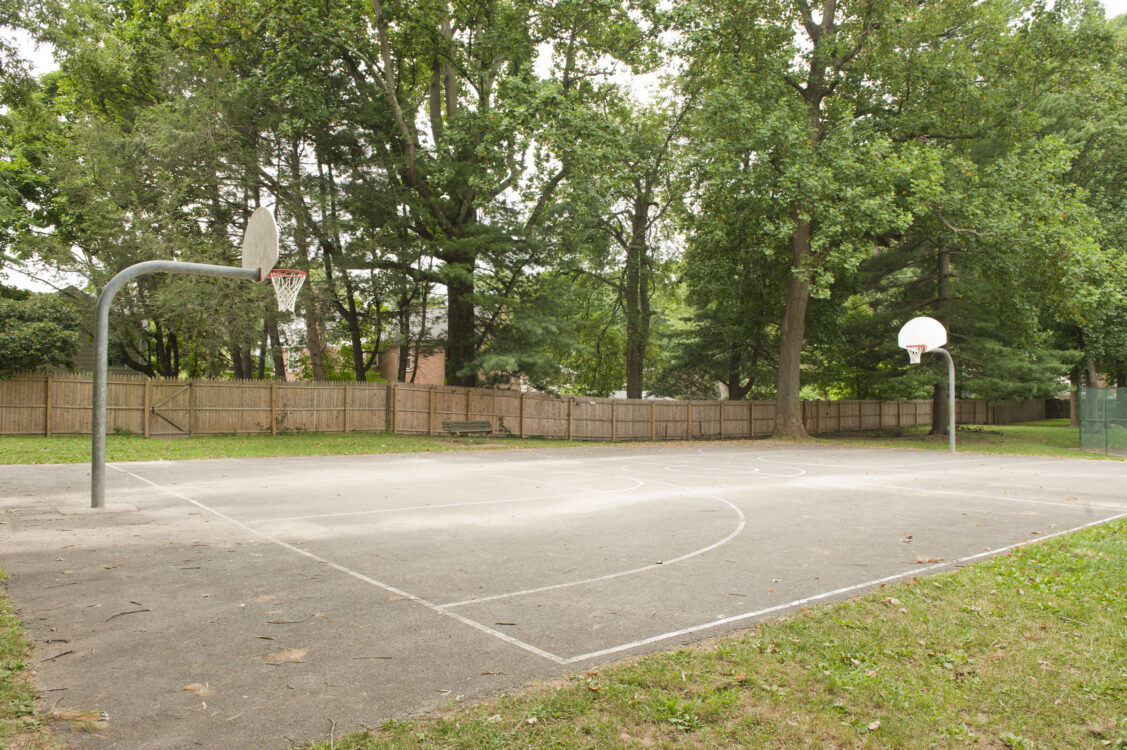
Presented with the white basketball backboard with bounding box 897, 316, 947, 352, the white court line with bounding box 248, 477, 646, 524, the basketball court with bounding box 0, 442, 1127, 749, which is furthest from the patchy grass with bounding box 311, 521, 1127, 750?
the white basketball backboard with bounding box 897, 316, 947, 352

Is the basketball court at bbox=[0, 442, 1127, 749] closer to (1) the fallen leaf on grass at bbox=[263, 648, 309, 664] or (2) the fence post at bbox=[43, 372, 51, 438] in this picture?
(1) the fallen leaf on grass at bbox=[263, 648, 309, 664]

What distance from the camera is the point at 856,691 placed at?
11.8 feet

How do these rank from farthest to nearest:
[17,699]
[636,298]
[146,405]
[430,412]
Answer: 1. [636,298]
2. [430,412]
3. [146,405]
4. [17,699]

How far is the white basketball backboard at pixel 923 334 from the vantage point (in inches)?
952

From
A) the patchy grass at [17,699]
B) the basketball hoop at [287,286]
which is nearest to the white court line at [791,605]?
the patchy grass at [17,699]

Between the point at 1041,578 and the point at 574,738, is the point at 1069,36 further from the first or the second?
the point at 574,738

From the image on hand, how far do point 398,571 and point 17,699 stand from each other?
2.93 m

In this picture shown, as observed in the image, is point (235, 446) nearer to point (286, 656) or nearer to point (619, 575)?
point (619, 575)

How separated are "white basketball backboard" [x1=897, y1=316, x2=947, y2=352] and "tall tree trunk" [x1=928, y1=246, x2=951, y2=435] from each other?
10.9 ft

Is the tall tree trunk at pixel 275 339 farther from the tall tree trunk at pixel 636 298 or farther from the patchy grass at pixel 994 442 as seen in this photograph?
the patchy grass at pixel 994 442

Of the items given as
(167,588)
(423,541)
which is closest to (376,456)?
(423,541)

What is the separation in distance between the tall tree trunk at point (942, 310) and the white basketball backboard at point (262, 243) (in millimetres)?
25433

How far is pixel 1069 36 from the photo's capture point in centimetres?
2261

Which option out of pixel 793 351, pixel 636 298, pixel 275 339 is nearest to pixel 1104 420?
pixel 793 351
